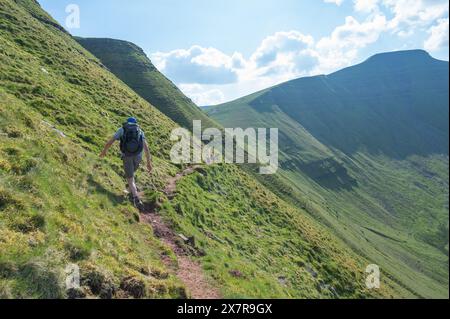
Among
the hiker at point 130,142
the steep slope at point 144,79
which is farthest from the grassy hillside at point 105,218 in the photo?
the steep slope at point 144,79

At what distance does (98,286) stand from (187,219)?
10.6 meters

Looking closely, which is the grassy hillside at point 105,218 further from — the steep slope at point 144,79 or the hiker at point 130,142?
the steep slope at point 144,79

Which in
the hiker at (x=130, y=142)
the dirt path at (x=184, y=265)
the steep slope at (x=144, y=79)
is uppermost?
the steep slope at (x=144, y=79)

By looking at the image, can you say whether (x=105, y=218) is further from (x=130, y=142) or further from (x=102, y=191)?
(x=130, y=142)

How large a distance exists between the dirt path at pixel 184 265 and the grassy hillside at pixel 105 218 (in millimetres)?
471

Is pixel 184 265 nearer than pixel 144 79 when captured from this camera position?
Yes

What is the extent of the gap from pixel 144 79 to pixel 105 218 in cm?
10696

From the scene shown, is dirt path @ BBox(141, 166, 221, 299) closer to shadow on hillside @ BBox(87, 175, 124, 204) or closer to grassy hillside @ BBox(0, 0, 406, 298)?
grassy hillside @ BBox(0, 0, 406, 298)

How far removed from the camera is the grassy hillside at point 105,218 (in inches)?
410

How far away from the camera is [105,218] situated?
14.5 metres

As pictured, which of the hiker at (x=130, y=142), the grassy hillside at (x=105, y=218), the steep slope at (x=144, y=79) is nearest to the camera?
the grassy hillside at (x=105, y=218)

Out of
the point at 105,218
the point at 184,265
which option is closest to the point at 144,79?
the point at 105,218
